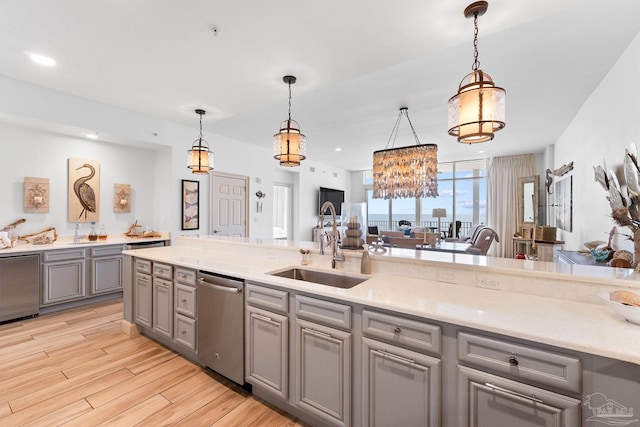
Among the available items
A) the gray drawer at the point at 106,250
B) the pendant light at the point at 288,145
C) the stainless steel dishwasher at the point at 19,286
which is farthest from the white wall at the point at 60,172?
the pendant light at the point at 288,145

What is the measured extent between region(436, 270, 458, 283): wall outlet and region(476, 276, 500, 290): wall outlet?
0.13 metres

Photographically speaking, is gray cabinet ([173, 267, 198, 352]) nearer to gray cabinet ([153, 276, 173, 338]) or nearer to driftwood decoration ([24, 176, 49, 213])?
gray cabinet ([153, 276, 173, 338])

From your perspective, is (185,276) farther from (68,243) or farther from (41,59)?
(68,243)

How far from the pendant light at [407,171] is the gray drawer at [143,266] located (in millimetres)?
3283

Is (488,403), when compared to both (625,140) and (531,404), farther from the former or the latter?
(625,140)

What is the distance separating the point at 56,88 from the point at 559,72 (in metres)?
5.79

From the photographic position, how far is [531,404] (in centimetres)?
111

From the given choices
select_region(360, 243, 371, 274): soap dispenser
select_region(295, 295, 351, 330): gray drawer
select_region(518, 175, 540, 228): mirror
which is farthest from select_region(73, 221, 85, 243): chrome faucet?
select_region(518, 175, 540, 228): mirror

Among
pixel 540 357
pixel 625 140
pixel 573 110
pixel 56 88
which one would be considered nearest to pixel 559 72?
pixel 625 140

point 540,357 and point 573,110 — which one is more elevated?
point 573,110

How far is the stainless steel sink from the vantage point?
2.14 metres

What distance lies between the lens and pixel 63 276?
12.3 feet

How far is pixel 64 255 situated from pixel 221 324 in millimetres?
3047

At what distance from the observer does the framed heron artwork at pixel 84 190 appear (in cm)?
427
